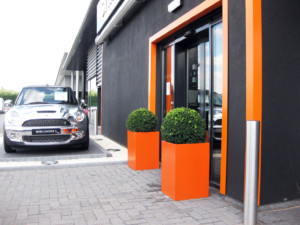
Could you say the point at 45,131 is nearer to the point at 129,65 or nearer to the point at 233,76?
the point at 129,65

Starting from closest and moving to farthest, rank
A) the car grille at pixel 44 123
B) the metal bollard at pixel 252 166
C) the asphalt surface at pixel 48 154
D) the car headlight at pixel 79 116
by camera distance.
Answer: the metal bollard at pixel 252 166 < the asphalt surface at pixel 48 154 < the car grille at pixel 44 123 < the car headlight at pixel 79 116

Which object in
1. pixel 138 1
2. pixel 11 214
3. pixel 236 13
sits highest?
pixel 138 1

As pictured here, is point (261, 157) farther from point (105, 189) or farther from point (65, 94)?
point (65, 94)

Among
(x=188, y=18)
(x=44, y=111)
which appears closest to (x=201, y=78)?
(x=188, y=18)

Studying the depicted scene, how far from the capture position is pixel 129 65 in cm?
803

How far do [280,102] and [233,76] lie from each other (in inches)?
25.5

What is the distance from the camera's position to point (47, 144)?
6422mm

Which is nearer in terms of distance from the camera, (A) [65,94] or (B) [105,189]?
(B) [105,189]

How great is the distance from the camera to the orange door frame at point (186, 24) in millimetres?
3746

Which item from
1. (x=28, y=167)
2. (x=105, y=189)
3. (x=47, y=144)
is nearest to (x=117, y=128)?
(x=47, y=144)

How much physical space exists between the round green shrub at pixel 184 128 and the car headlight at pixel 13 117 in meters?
4.06

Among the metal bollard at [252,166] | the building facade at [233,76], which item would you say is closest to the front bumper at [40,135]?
the building facade at [233,76]

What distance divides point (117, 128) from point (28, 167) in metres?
4.05

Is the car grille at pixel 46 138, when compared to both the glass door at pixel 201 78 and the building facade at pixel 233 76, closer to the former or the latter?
the building facade at pixel 233 76
